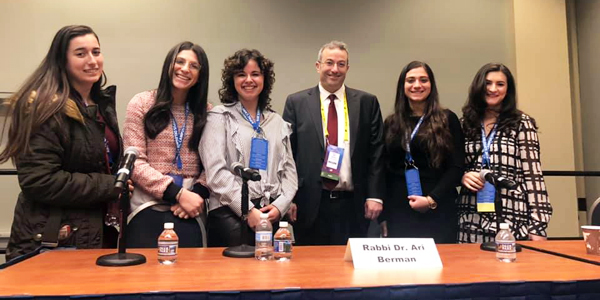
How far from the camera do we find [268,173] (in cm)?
230

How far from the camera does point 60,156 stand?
191cm

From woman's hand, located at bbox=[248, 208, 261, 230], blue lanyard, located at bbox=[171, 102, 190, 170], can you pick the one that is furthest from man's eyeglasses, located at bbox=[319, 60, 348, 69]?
woman's hand, located at bbox=[248, 208, 261, 230]

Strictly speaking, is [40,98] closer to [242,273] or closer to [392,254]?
[242,273]

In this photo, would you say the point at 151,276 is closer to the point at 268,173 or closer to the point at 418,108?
the point at 268,173

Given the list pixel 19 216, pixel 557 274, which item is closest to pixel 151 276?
pixel 19 216

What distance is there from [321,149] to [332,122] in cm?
21

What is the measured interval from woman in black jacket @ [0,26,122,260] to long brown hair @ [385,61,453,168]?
165 centimetres

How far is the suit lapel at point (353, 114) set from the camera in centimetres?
270

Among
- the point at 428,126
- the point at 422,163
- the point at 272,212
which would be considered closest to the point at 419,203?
the point at 422,163

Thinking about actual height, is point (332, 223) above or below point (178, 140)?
below

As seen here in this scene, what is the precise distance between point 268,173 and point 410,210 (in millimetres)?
919

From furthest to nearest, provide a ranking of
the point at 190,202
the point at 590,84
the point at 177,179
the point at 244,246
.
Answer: the point at 590,84
the point at 177,179
the point at 190,202
the point at 244,246

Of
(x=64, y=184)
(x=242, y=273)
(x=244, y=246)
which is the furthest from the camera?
(x=64, y=184)

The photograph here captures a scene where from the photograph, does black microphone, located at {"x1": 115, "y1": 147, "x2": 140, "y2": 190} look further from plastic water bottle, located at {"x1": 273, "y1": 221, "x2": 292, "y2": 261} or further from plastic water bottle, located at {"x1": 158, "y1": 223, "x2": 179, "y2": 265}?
plastic water bottle, located at {"x1": 273, "y1": 221, "x2": 292, "y2": 261}
